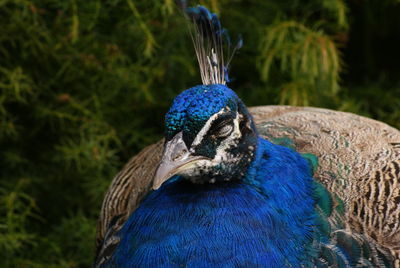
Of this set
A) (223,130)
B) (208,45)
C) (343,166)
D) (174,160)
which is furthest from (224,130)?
(343,166)

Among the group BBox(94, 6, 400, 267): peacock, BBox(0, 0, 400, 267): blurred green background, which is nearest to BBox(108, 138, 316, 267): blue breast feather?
BBox(94, 6, 400, 267): peacock

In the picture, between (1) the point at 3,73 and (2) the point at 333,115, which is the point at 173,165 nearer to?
(2) the point at 333,115

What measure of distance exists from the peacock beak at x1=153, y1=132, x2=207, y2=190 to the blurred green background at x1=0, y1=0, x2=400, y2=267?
1297mm

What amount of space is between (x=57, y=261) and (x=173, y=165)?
5.17ft

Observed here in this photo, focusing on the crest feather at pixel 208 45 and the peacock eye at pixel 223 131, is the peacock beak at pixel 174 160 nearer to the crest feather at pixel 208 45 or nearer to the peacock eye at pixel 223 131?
the peacock eye at pixel 223 131

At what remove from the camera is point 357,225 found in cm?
150

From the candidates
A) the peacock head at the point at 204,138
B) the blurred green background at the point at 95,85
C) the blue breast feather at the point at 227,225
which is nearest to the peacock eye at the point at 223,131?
the peacock head at the point at 204,138

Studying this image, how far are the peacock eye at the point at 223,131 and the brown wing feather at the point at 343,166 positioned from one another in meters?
0.35

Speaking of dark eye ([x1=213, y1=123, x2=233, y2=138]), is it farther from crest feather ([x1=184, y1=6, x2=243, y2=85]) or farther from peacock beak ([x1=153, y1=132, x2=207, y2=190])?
crest feather ([x1=184, y1=6, x2=243, y2=85])

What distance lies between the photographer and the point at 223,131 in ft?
4.32

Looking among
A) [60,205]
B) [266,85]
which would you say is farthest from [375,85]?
[60,205]

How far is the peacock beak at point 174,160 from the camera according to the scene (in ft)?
4.08

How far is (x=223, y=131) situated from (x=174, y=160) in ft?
0.43

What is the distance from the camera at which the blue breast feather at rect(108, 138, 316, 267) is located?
4.35 feet
